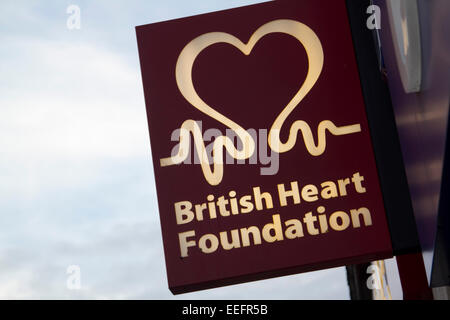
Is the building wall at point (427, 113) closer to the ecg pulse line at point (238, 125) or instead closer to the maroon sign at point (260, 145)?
the maroon sign at point (260, 145)

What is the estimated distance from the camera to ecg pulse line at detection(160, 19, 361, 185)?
584 centimetres

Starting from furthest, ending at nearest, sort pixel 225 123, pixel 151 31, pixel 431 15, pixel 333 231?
pixel 151 31 < pixel 225 123 < pixel 333 231 < pixel 431 15

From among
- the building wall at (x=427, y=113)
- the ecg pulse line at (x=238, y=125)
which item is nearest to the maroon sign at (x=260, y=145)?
the ecg pulse line at (x=238, y=125)

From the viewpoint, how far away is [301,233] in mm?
5605

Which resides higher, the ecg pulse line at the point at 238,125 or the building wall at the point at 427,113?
the ecg pulse line at the point at 238,125

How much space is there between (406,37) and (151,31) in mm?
2994

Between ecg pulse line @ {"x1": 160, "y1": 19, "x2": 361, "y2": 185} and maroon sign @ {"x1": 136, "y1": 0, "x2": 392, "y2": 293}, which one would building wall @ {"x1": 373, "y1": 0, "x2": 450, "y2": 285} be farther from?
ecg pulse line @ {"x1": 160, "y1": 19, "x2": 361, "y2": 185}

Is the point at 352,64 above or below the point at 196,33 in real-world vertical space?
below

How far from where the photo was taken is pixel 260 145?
5.87 meters

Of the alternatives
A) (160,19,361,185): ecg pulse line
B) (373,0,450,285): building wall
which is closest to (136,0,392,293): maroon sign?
(160,19,361,185): ecg pulse line

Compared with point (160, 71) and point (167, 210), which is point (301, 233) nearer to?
point (167, 210)

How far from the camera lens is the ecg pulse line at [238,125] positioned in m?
5.84

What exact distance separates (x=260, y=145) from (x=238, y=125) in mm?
271
